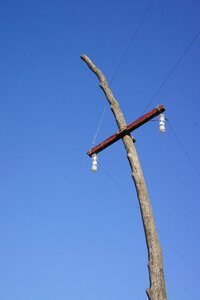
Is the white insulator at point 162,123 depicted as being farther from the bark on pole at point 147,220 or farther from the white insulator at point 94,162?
the white insulator at point 94,162

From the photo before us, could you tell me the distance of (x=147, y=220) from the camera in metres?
6.86

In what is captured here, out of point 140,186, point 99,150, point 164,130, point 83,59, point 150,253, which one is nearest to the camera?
point 150,253

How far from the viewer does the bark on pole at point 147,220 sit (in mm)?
6155

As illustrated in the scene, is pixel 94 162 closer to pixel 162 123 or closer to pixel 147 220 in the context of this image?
pixel 162 123

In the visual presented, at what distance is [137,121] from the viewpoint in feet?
26.9

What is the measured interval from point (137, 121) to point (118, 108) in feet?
2.84

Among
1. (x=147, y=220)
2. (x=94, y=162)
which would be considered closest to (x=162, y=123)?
(x=94, y=162)

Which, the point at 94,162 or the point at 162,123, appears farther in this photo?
the point at 94,162

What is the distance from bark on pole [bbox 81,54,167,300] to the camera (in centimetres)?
615

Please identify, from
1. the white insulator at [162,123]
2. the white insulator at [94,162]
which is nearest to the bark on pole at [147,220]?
the white insulator at [162,123]

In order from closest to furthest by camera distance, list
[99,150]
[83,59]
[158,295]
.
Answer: [158,295] → [99,150] → [83,59]

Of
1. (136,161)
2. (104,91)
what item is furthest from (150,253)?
(104,91)

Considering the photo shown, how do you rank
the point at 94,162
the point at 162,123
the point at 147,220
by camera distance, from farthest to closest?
the point at 94,162 < the point at 162,123 < the point at 147,220

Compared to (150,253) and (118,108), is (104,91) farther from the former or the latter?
(150,253)
